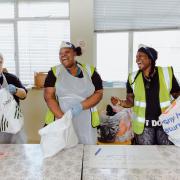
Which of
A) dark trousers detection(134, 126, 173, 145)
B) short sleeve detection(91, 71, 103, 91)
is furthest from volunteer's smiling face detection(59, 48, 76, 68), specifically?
dark trousers detection(134, 126, 173, 145)

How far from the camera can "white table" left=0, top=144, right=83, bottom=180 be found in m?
1.16

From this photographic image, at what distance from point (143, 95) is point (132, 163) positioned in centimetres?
62

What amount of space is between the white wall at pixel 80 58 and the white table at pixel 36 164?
1.74 metres

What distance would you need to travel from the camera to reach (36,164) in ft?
4.19

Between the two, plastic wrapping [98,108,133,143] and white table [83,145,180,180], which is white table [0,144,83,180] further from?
plastic wrapping [98,108,133,143]

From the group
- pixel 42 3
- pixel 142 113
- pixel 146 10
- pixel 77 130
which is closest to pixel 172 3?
pixel 146 10

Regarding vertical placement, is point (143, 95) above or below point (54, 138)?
above

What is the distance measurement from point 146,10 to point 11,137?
91.0 inches

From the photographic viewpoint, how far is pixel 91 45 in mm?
3125

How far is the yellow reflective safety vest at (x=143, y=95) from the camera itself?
1.73 m

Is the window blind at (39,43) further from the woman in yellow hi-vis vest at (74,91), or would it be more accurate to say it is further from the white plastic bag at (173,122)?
the white plastic bag at (173,122)

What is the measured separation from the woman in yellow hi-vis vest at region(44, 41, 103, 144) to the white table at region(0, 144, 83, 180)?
14.5 inches

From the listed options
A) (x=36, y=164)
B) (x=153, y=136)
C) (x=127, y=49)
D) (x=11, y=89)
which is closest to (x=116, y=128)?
(x=153, y=136)

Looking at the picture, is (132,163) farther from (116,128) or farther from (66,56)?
(116,128)
